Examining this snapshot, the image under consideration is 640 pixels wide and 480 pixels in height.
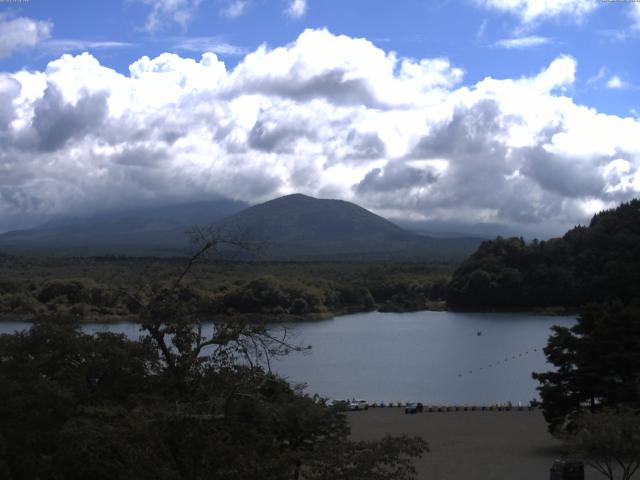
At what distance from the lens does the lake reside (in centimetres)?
2972

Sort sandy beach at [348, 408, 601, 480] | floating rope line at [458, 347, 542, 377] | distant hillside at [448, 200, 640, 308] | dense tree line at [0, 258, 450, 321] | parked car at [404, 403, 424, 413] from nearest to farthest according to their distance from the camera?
sandy beach at [348, 408, 601, 480]
parked car at [404, 403, 424, 413]
floating rope line at [458, 347, 542, 377]
dense tree line at [0, 258, 450, 321]
distant hillside at [448, 200, 640, 308]

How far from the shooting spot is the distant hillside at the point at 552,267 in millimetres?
61125

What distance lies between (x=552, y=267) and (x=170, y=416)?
60.5m

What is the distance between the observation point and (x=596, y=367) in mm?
16641

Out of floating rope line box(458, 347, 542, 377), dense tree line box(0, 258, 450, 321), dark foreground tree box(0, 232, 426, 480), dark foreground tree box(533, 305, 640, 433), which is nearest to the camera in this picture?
dark foreground tree box(0, 232, 426, 480)

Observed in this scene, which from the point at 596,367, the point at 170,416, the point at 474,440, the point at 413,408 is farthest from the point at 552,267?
the point at 170,416

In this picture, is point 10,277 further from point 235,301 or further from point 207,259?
point 207,259

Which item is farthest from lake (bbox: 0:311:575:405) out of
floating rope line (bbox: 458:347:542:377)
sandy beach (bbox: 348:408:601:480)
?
sandy beach (bbox: 348:408:601:480)

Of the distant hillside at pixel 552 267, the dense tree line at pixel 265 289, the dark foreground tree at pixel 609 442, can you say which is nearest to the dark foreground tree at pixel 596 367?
the dark foreground tree at pixel 609 442

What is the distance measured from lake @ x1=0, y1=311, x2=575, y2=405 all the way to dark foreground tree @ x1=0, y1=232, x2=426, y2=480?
33.5 ft

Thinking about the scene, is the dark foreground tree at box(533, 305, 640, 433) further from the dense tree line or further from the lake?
the dense tree line

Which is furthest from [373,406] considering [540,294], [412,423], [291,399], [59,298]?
[540,294]

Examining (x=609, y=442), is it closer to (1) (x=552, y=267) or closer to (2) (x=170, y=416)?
(2) (x=170, y=416)

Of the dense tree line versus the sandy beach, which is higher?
the dense tree line
